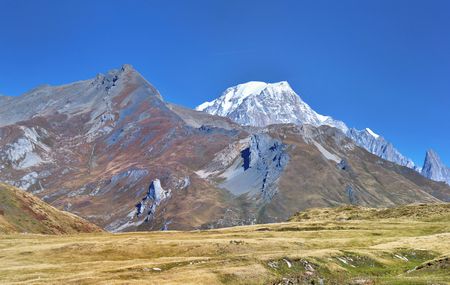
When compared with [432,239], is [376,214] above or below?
above

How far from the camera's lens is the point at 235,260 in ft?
242

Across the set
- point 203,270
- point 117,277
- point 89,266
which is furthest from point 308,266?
point 89,266

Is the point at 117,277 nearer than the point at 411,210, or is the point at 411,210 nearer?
the point at 117,277

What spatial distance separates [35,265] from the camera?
8688 centimetres

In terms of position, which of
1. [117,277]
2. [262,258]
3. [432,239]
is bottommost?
[117,277]

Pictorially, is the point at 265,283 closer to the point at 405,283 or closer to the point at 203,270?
the point at 203,270

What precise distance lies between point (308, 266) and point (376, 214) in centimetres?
12741

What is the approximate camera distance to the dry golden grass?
6444 centimetres

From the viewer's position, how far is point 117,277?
66.6 m

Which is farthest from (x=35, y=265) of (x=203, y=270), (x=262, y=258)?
(x=262, y=258)

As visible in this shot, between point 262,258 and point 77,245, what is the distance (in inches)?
1928

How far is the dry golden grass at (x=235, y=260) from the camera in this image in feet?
211

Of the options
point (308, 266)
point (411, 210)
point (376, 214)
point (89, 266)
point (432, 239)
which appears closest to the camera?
point (308, 266)

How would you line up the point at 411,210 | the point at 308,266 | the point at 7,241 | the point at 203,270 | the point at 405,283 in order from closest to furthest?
the point at 405,283, the point at 203,270, the point at 308,266, the point at 7,241, the point at 411,210
